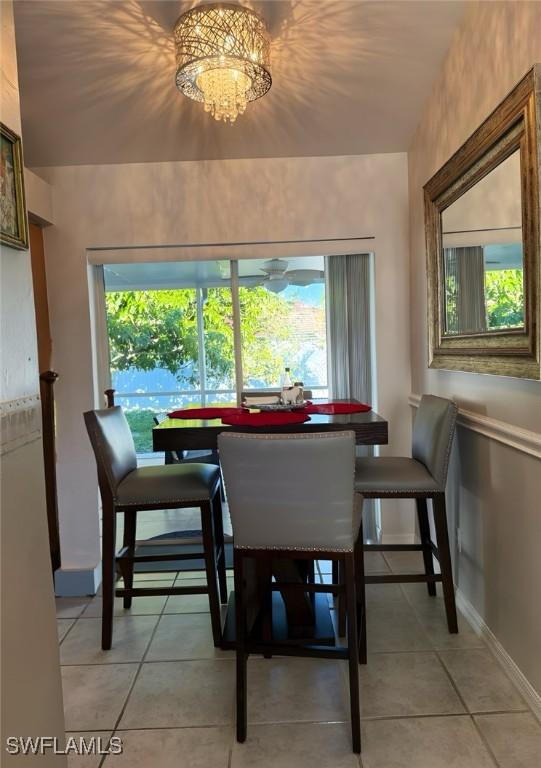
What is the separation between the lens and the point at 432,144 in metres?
2.57

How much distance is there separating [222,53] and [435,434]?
1.72 metres

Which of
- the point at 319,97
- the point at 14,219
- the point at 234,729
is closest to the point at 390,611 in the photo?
the point at 234,729

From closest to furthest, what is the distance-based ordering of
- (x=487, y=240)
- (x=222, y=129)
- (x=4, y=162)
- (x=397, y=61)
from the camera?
(x=4, y=162) → (x=487, y=240) → (x=397, y=61) → (x=222, y=129)

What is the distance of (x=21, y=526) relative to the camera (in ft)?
4.35

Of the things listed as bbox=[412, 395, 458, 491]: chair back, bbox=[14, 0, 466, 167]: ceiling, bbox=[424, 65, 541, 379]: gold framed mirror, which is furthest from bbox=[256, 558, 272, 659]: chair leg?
bbox=[14, 0, 466, 167]: ceiling

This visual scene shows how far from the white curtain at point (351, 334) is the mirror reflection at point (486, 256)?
929 mm

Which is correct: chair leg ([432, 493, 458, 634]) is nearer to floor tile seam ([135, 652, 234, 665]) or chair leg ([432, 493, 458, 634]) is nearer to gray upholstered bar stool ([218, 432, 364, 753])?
gray upholstered bar stool ([218, 432, 364, 753])

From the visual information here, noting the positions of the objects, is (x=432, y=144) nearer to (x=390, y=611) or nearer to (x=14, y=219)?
(x=14, y=219)

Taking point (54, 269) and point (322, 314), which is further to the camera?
point (322, 314)

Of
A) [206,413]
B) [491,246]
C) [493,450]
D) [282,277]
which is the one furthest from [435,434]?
[282,277]

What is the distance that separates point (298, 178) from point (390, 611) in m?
2.38

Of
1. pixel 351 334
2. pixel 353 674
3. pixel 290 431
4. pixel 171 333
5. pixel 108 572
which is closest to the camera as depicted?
pixel 353 674

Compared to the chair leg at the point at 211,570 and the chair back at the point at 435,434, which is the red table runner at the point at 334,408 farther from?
the chair leg at the point at 211,570

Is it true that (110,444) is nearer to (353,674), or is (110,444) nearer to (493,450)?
(353,674)
